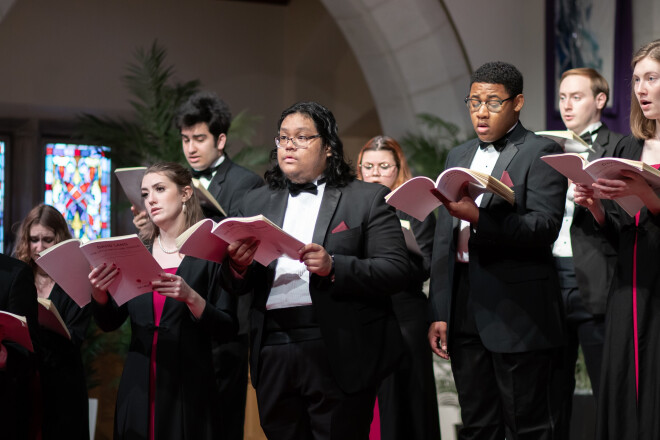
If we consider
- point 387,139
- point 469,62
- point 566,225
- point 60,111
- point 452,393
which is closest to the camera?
point 566,225

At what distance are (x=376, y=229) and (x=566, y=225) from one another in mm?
1482

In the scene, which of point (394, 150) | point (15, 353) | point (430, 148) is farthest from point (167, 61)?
point (15, 353)

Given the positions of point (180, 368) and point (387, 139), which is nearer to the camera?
point (180, 368)

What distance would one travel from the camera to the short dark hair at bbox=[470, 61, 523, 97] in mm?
3205

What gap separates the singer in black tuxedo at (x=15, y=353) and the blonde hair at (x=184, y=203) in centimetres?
47

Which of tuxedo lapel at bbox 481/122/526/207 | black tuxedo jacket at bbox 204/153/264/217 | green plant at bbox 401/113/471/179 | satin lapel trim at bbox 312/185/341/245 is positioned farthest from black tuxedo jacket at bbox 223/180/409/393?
green plant at bbox 401/113/471/179

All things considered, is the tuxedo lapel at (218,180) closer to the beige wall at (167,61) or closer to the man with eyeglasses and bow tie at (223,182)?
the man with eyeglasses and bow tie at (223,182)

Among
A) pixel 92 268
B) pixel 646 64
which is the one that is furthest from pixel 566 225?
pixel 92 268

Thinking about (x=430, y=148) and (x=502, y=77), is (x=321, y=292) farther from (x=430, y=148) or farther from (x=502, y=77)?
(x=430, y=148)

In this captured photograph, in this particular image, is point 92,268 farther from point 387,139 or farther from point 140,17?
point 140,17

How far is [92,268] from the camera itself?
318 cm

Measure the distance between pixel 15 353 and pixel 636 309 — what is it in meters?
2.10

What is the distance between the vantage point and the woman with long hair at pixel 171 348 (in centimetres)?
320

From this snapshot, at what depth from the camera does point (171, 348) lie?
3238 millimetres
